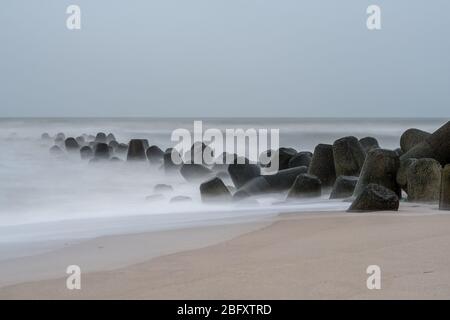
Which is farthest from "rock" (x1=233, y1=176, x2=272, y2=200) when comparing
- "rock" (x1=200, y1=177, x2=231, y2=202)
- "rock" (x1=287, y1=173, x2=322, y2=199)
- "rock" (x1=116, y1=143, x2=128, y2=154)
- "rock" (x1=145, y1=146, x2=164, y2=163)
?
"rock" (x1=116, y1=143, x2=128, y2=154)

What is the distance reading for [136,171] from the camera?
14.2 meters

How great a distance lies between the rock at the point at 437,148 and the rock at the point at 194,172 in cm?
476

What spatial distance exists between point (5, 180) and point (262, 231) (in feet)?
27.9

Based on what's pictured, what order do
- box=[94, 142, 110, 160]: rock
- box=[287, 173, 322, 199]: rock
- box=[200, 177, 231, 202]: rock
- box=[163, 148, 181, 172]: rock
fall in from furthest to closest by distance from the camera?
box=[94, 142, 110, 160]: rock, box=[163, 148, 181, 172]: rock, box=[200, 177, 231, 202]: rock, box=[287, 173, 322, 199]: rock

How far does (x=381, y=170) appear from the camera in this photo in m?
7.15

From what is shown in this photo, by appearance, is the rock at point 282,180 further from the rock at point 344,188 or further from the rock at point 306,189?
the rock at point 344,188

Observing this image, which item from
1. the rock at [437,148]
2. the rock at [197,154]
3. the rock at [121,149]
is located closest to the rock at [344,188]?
the rock at [437,148]

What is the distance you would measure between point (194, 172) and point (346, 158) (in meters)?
3.88

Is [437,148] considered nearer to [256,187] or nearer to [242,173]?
[256,187]

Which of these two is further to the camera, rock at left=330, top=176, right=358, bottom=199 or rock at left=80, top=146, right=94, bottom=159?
rock at left=80, top=146, right=94, bottom=159

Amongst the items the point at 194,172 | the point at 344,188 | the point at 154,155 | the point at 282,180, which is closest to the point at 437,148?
the point at 344,188

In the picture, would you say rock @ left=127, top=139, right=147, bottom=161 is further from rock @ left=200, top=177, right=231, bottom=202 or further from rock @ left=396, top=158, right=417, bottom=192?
rock @ left=396, top=158, right=417, bottom=192

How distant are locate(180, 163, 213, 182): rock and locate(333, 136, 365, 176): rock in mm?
3567

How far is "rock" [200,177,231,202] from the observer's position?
8211mm
